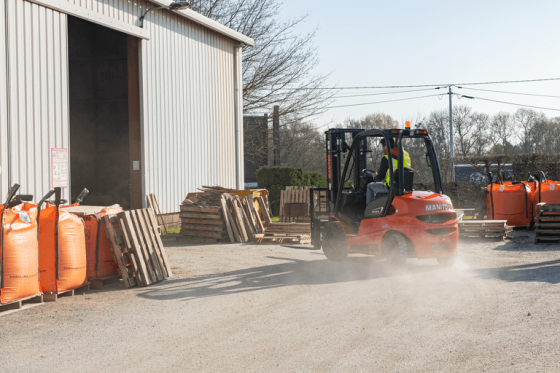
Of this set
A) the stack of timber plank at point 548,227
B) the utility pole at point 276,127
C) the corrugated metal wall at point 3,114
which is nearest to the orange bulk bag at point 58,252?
the corrugated metal wall at point 3,114

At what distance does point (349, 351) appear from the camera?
531cm

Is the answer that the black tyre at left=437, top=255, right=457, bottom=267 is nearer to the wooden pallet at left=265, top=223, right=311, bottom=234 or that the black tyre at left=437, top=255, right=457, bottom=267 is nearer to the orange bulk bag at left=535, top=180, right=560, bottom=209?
the wooden pallet at left=265, top=223, right=311, bottom=234

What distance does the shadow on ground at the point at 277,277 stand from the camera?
8.43m

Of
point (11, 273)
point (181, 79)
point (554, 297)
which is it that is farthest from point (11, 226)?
point (181, 79)

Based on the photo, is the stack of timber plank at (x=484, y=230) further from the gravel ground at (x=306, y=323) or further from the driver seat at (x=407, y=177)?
the driver seat at (x=407, y=177)

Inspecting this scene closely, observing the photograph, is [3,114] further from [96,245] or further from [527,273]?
[527,273]

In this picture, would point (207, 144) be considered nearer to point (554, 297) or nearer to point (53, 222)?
point (53, 222)

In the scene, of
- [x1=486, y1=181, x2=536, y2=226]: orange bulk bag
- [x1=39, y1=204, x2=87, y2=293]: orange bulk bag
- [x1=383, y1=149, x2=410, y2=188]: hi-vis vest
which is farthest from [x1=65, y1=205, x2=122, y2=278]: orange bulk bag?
[x1=486, y1=181, x2=536, y2=226]: orange bulk bag

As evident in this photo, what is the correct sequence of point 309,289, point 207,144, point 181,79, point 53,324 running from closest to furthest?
point 53,324 < point 309,289 < point 181,79 < point 207,144

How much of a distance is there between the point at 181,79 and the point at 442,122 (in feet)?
143

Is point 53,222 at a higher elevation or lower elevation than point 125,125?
lower

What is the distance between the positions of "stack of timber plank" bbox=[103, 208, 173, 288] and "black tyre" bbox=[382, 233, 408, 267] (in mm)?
3942

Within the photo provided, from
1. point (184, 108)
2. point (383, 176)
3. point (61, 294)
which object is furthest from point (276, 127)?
point (61, 294)

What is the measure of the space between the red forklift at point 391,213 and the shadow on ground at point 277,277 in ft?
1.12
